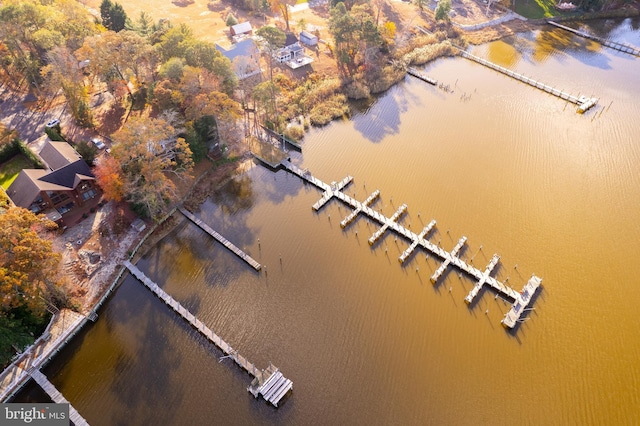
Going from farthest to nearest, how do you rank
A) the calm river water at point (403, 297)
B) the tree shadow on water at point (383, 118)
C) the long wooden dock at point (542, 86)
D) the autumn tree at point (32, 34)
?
the long wooden dock at point (542, 86)
the autumn tree at point (32, 34)
the tree shadow on water at point (383, 118)
the calm river water at point (403, 297)

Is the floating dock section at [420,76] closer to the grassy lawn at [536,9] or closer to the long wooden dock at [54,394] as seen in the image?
the grassy lawn at [536,9]

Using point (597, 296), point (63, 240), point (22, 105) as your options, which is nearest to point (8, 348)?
point (63, 240)

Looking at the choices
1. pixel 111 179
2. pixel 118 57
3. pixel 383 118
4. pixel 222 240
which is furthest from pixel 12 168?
pixel 383 118

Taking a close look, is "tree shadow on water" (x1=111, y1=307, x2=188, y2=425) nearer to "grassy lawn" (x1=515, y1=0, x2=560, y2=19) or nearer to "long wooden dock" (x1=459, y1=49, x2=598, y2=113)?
"long wooden dock" (x1=459, y1=49, x2=598, y2=113)

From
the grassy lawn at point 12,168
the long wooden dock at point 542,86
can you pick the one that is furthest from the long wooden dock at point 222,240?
the long wooden dock at point 542,86

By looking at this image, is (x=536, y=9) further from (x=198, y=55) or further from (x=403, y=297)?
(x=403, y=297)

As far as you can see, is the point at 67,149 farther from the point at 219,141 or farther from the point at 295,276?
the point at 295,276

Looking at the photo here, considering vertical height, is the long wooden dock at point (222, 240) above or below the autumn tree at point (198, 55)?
below
